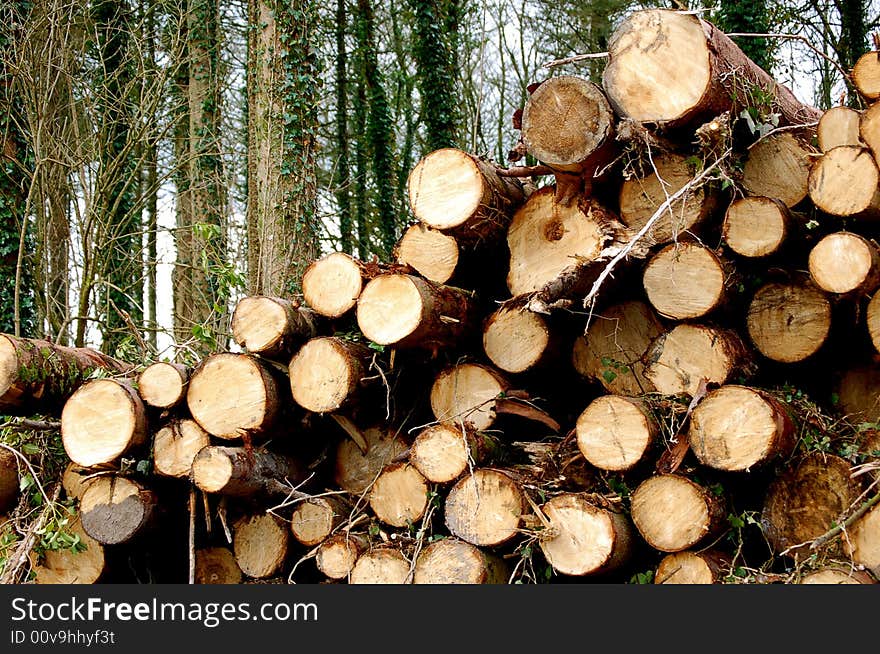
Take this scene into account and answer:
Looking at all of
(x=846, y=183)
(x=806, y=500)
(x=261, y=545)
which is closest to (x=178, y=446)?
(x=261, y=545)

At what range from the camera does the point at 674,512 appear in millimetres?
3518

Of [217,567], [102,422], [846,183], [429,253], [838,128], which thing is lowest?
[217,567]

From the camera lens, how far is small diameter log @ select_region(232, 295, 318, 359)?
13.5ft

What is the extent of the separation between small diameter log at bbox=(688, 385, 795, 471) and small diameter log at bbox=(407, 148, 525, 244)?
133 centimetres

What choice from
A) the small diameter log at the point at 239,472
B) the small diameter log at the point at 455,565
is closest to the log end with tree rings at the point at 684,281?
the small diameter log at the point at 455,565

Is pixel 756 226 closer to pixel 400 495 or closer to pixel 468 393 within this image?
pixel 468 393

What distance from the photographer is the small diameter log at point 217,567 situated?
4.38 meters

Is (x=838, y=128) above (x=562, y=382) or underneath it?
above

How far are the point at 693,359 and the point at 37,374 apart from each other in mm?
3070

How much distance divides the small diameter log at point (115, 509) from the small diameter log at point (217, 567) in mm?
454

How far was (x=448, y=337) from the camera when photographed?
4223 mm

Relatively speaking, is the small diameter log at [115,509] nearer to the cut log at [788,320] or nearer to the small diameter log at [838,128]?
the cut log at [788,320]

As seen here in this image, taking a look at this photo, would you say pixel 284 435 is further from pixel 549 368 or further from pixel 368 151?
pixel 368 151

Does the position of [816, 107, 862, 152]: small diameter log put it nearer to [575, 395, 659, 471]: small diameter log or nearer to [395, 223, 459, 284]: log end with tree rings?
[575, 395, 659, 471]: small diameter log
